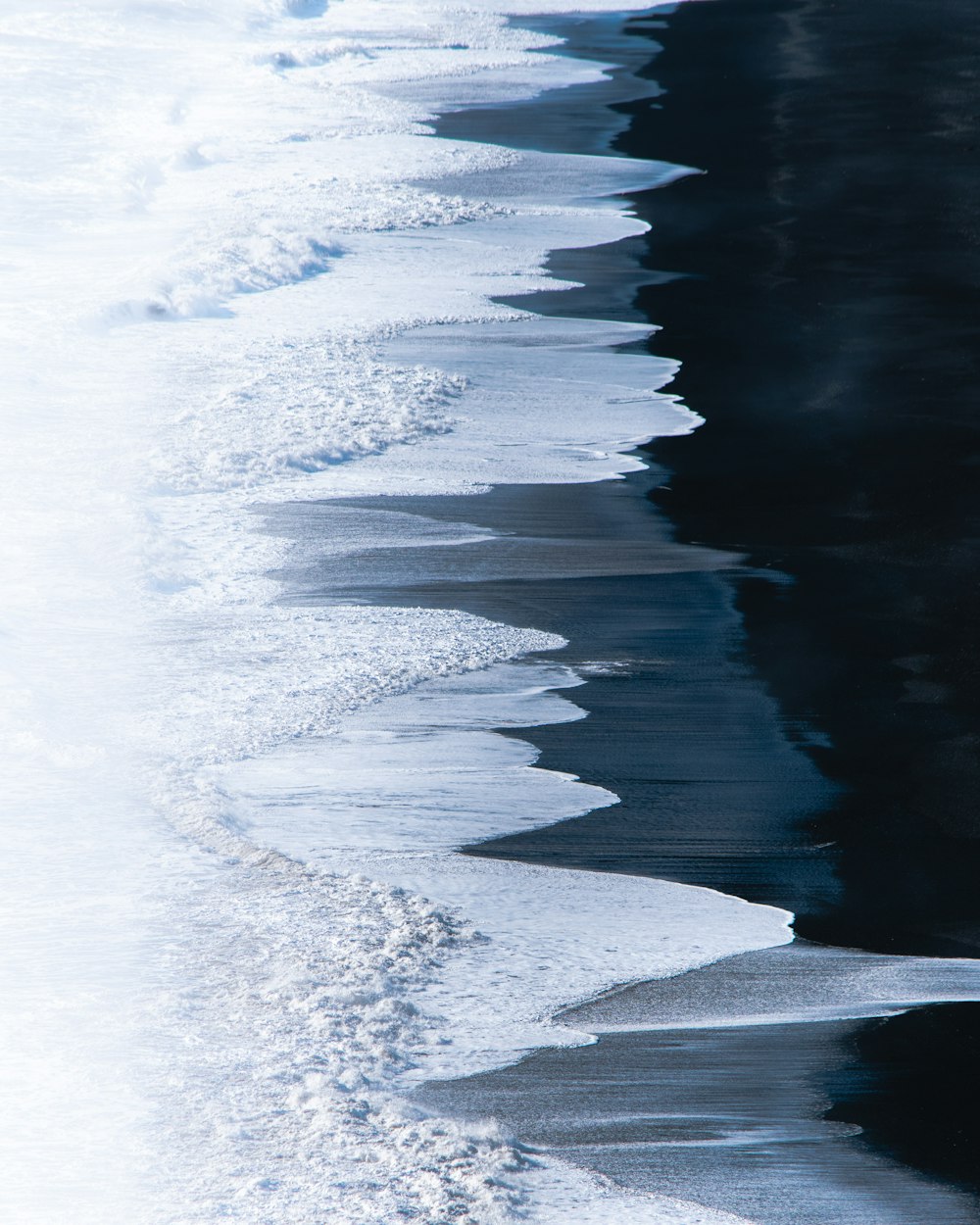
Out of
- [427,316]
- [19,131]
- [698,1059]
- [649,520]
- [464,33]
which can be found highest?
[464,33]

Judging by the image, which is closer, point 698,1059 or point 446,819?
point 698,1059

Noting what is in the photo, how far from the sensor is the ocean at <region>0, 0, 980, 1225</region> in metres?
2.60

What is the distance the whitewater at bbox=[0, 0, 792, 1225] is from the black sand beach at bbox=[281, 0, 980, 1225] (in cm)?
12

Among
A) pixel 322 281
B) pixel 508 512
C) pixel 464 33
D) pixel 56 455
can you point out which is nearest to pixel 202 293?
pixel 322 281

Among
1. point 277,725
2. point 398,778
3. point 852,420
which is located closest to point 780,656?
point 398,778

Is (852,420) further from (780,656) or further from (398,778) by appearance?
(398,778)

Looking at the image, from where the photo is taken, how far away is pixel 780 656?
442 centimetres

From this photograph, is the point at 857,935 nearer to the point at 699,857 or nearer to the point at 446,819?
the point at 699,857

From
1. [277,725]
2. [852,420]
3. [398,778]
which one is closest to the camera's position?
[398,778]

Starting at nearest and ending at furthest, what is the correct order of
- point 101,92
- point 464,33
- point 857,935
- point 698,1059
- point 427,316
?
point 698,1059, point 857,935, point 427,316, point 101,92, point 464,33

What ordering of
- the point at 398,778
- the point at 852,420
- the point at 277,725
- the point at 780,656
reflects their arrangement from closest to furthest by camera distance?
the point at 398,778 < the point at 277,725 < the point at 780,656 < the point at 852,420

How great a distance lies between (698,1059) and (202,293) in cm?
545

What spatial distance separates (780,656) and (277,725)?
1.42 meters

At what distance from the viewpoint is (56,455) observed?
5555 mm
